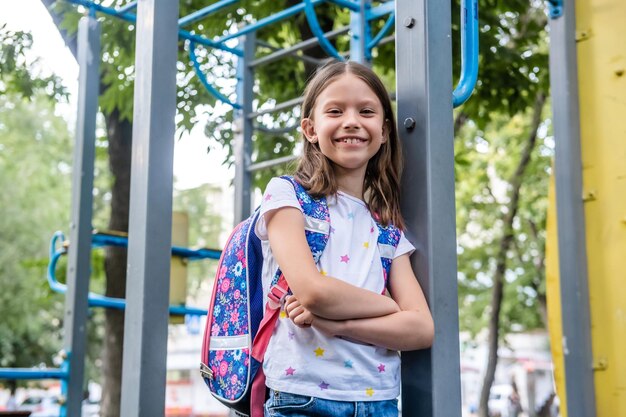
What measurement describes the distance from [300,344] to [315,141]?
0.52 m

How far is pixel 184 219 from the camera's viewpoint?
5.95 m

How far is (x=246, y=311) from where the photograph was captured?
78.9 inches

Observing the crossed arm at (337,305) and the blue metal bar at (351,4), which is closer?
the crossed arm at (337,305)

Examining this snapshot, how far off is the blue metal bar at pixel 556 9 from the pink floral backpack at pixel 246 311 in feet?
6.67

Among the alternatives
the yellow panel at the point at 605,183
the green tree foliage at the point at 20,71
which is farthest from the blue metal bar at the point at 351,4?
the green tree foliage at the point at 20,71

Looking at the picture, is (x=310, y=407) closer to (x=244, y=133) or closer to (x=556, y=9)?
(x=556, y=9)

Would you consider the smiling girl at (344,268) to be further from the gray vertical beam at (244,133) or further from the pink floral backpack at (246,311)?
the gray vertical beam at (244,133)

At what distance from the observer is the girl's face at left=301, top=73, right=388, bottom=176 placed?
2068mm

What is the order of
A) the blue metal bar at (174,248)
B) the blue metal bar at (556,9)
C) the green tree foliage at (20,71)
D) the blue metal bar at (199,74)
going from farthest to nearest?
the green tree foliage at (20,71) → the blue metal bar at (199,74) → the blue metal bar at (174,248) → the blue metal bar at (556,9)

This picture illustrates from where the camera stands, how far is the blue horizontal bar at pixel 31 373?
4.16m

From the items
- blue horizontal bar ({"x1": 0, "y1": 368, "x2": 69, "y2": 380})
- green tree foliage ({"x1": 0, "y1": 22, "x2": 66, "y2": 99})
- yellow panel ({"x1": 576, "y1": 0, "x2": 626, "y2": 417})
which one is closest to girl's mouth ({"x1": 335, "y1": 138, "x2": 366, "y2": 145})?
yellow panel ({"x1": 576, "y1": 0, "x2": 626, "y2": 417})

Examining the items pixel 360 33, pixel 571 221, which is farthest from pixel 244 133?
pixel 571 221

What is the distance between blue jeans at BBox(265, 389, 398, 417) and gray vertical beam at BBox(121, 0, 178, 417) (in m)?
0.29

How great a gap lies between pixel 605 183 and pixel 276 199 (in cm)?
196
